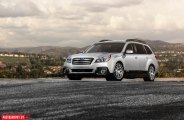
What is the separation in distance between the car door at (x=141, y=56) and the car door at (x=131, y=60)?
8.7 inches

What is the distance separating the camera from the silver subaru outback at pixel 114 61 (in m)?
18.5

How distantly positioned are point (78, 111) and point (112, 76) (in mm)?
10266

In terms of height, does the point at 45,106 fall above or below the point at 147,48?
below

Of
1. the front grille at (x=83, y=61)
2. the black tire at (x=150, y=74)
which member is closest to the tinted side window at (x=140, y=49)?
the black tire at (x=150, y=74)

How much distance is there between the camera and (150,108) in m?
8.75

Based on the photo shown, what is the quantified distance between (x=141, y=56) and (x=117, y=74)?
2.30m

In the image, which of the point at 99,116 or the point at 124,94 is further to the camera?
the point at 124,94

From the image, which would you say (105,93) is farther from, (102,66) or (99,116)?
(102,66)

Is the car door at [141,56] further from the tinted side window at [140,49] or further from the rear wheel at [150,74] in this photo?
the rear wheel at [150,74]

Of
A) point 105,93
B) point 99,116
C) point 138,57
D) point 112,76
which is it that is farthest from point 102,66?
point 99,116

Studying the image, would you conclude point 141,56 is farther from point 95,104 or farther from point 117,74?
point 95,104

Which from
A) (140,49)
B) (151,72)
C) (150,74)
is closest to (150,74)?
(150,74)

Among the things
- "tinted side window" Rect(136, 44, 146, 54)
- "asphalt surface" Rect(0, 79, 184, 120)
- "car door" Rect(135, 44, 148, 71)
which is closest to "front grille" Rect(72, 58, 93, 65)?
"car door" Rect(135, 44, 148, 71)

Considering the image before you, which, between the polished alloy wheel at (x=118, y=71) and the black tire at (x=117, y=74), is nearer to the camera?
the black tire at (x=117, y=74)
